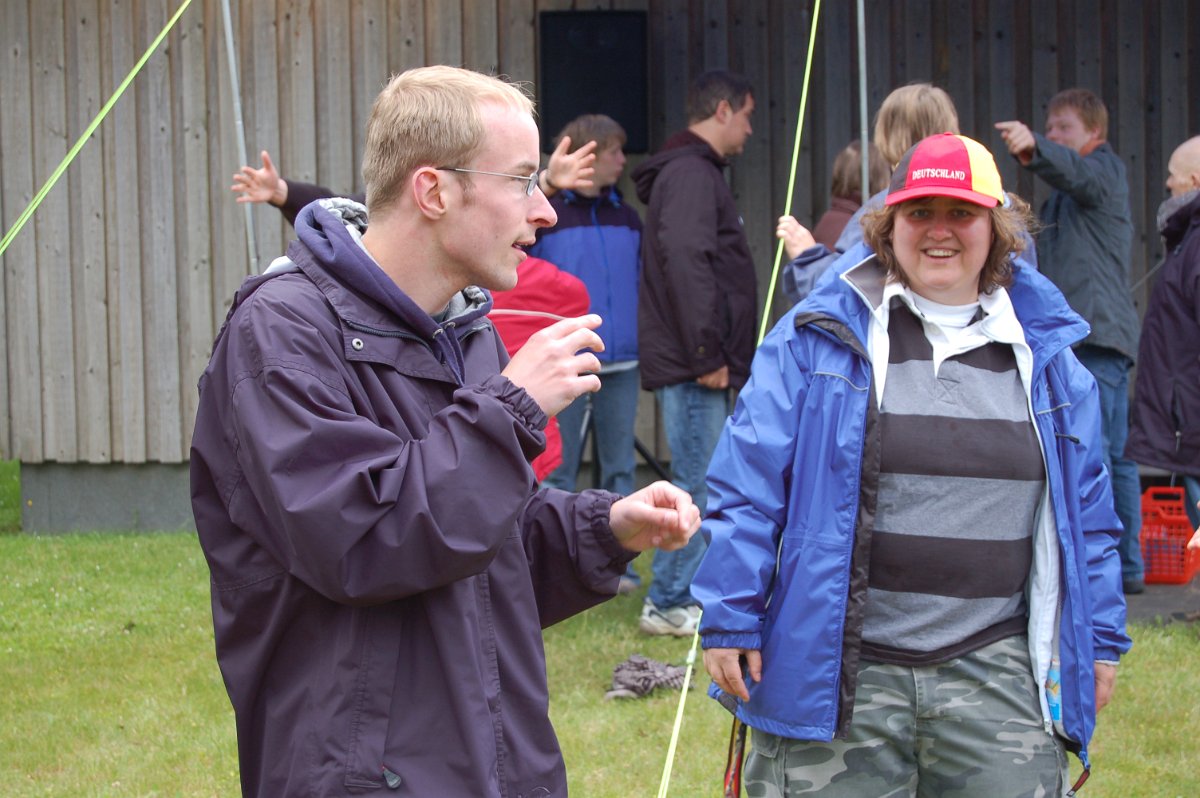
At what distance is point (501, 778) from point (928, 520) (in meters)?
1.20

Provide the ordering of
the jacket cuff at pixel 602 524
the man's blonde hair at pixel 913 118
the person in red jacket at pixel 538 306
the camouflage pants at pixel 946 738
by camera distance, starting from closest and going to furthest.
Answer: the jacket cuff at pixel 602 524 → the camouflage pants at pixel 946 738 → the man's blonde hair at pixel 913 118 → the person in red jacket at pixel 538 306

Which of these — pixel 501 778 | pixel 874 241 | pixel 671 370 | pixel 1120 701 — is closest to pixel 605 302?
pixel 671 370

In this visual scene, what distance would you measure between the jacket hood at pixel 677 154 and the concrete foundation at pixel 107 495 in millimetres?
3561

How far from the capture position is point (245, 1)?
7969 mm

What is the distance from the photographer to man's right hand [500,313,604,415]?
1.97m

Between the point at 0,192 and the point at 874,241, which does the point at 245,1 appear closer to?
the point at 0,192

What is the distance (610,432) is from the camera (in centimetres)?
651

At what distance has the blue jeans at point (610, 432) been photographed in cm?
647

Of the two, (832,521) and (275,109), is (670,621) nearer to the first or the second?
(832,521)

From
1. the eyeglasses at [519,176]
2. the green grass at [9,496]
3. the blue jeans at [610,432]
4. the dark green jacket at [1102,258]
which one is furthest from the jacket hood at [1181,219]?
the green grass at [9,496]

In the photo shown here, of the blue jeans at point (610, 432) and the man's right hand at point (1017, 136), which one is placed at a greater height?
the man's right hand at point (1017, 136)

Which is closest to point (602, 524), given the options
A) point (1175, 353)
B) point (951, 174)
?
point (951, 174)

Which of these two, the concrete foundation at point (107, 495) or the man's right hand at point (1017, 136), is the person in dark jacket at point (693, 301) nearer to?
the man's right hand at point (1017, 136)

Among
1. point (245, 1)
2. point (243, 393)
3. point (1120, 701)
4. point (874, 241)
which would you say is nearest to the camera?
point (243, 393)
